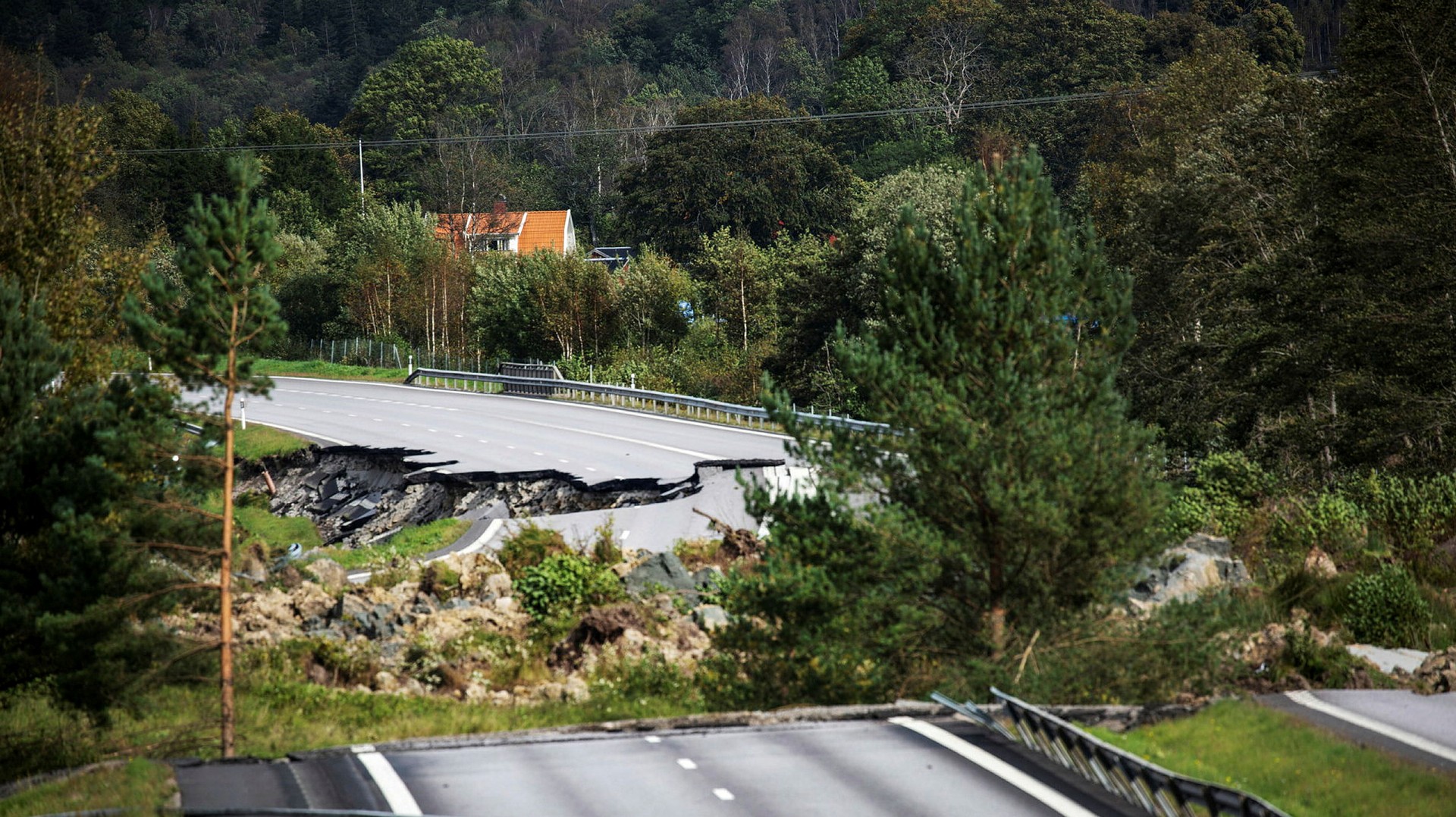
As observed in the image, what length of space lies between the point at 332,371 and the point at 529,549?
38897mm

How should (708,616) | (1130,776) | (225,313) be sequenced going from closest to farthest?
1. (1130,776)
2. (225,313)
3. (708,616)

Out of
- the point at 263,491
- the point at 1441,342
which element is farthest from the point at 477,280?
the point at 1441,342

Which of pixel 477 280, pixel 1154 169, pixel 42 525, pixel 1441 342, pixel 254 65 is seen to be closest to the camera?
pixel 42 525

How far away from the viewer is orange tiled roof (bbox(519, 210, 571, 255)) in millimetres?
99500

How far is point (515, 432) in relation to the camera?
121ft

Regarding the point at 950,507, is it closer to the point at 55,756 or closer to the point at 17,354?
the point at 55,756

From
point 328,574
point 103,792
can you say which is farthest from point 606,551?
point 103,792

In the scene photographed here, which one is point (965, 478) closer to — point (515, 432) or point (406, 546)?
point (406, 546)

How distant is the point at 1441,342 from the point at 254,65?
573 ft

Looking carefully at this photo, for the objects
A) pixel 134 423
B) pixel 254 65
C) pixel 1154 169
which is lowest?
pixel 134 423

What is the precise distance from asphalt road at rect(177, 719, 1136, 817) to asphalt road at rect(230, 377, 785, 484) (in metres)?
17.6

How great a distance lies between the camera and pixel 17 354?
1595 centimetres

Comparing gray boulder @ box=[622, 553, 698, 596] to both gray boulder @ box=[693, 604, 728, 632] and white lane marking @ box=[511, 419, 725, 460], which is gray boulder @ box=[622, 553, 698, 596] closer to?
gray boulder @ box=[693, 604, 728, 632]

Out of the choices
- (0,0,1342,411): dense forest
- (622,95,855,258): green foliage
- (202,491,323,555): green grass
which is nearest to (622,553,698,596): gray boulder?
(0,0,1342,411): dense forest
